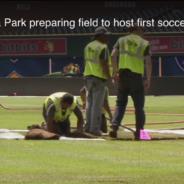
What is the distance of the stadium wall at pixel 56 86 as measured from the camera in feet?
119

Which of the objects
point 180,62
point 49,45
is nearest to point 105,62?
point 180,62

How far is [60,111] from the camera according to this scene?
1258cm

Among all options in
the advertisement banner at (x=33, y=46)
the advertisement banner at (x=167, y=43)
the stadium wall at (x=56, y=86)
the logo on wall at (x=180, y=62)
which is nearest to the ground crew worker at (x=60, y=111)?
the stadium wall at (x=56, y=86)

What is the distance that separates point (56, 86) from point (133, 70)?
2476cm

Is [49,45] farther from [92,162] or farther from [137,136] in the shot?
[92,162]

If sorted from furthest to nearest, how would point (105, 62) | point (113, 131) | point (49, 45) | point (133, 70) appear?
1. point (49, 45)
2. point (105, 62)
3. point (113, 131)
4. point (133, 70)

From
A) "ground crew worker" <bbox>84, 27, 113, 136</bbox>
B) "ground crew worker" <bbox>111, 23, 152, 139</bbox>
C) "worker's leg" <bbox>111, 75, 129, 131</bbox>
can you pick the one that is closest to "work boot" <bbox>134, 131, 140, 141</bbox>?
"ground crew worker" <bbox>111, 23, 152, 139</bbox>

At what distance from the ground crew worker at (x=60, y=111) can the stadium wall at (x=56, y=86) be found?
22872 millimetres

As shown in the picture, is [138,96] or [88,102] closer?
[138,96]

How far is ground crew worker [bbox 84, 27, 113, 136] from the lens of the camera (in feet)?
42.6

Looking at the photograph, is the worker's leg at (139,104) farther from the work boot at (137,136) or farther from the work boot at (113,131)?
the work boot at (113,131)

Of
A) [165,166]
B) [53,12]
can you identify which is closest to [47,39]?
[53,12]

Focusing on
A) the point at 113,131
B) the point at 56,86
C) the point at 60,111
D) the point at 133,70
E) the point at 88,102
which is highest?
the point at 133,70

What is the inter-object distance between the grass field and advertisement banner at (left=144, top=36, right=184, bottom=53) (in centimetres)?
2815
